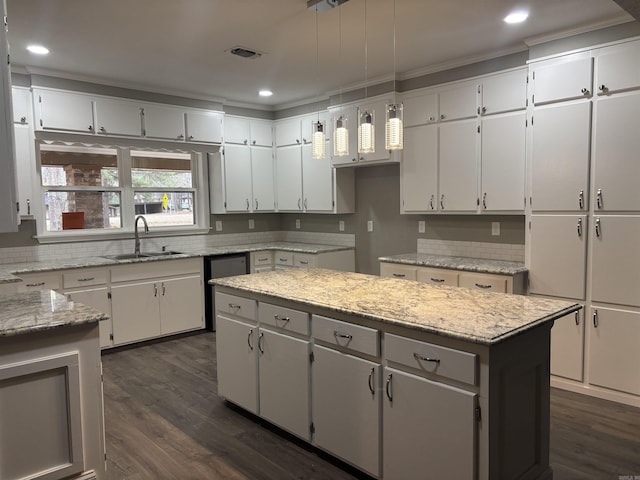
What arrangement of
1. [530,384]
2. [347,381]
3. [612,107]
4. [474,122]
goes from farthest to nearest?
[474,122]
[612,107]
[347,381]
[530,384]

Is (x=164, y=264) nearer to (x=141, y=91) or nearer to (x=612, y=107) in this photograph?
(x=141, y=91)

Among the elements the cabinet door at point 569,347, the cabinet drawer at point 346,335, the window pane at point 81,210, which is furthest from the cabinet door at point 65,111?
the cabinet door at point 569,347

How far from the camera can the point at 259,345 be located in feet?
9.64

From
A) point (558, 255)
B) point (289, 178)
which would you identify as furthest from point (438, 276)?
point (289, 178)

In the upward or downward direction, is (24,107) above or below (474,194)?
above

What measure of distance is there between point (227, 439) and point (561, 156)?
3056 millimetres

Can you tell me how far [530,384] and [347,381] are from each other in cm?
86

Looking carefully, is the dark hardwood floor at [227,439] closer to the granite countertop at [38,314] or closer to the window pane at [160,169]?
the granite countertop at [38,314]

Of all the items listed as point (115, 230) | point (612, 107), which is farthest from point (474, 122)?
point (115, 230)

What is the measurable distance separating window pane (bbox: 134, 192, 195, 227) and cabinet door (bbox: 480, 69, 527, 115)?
3.57 metres

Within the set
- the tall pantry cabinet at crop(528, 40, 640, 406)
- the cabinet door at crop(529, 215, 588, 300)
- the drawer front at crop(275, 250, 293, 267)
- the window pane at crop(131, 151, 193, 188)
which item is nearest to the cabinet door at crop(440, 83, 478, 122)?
the tall pantry cabinet at crop(528, 40, 640, 406)

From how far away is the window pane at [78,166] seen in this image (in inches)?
186

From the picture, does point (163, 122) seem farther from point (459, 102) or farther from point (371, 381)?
point (371, 381)

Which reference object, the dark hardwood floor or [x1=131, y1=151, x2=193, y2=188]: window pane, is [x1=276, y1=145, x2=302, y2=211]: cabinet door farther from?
the dark hardwood floor
